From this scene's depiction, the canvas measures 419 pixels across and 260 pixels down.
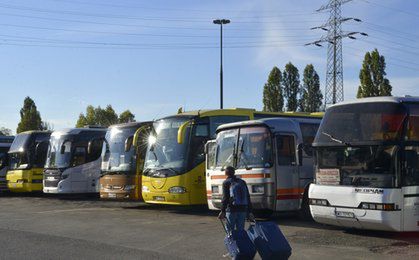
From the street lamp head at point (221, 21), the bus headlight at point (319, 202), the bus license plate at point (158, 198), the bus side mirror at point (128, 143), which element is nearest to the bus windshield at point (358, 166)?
the bus headlight at point (319, 202)

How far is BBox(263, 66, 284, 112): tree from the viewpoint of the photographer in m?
60.1

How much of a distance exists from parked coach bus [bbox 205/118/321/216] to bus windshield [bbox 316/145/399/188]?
146cm

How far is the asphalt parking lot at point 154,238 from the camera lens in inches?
408

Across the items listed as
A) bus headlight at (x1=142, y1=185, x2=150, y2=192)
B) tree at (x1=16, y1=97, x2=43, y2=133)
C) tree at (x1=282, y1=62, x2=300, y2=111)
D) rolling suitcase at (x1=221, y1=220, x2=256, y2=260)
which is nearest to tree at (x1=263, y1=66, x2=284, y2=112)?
tree at (x1=282, y1=62, x2=300, y2=111)

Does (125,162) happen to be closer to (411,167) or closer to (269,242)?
(411,167)

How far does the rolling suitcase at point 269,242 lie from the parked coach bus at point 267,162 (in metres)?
5.45

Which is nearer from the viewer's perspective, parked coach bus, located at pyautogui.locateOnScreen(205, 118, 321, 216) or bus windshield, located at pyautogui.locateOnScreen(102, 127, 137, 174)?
parked coach bus, located at pyautogui.locateOnScreen(205, 118, 321, 216)

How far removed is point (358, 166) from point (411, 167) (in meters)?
1.05

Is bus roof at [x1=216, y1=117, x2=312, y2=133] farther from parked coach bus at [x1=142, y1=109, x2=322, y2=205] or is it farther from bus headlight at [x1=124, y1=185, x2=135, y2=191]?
bus headlight at [x1=124, y1=185, x2=135, y2=191]

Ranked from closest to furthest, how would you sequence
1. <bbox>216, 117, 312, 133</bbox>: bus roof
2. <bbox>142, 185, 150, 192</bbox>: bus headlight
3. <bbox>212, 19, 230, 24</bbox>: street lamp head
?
<bbox>216, 117, 312, 133</bbox>: bus roof
<bbox>142, 185, 150, 192</bbox>: bus headlight
<bbox>212, 19, 230, 24</bbox>: street lamp head

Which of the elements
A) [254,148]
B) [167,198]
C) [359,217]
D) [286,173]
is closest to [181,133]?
[167,198]

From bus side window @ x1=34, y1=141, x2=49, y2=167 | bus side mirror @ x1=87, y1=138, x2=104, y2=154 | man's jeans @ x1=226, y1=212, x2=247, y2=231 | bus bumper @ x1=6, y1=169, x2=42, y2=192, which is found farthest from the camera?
bus side window @ x1=34, y1=141, x2=49, y2=167

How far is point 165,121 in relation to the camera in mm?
18062

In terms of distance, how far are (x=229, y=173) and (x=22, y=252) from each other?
13.9ft
